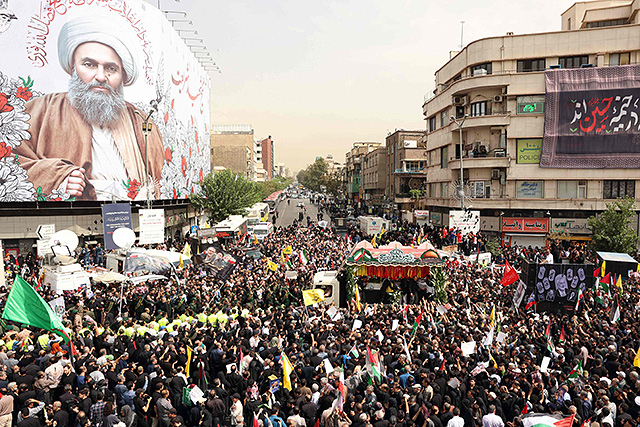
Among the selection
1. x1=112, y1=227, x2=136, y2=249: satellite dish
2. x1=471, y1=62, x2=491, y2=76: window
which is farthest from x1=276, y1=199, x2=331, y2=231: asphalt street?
x1=112, y1=227, x2=136, y2=249: satellite dish

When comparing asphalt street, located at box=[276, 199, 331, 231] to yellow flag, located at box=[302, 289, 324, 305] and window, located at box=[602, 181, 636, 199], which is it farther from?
yellow flag, located at box=[302, 289, 324, 305]

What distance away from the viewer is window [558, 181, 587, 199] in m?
34.7

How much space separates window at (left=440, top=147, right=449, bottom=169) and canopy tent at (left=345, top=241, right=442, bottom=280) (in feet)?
81.2

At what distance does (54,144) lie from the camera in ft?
113

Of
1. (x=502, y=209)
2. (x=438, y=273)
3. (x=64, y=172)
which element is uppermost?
(x=64, y=172)

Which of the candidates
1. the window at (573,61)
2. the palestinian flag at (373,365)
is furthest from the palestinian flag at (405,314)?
the window at (573,61)

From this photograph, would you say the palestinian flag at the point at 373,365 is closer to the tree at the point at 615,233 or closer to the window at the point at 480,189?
the tree at the point at 615,233

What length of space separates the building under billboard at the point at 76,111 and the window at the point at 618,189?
3702cm

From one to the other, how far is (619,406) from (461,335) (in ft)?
12.7

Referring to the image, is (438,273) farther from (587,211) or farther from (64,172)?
(64,172)

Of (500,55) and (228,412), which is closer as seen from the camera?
(228,412)

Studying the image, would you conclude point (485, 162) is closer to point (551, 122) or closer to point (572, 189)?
point (551, 122)

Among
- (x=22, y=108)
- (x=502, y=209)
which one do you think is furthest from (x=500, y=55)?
(x=22, y=108)

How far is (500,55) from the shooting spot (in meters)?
35.2
